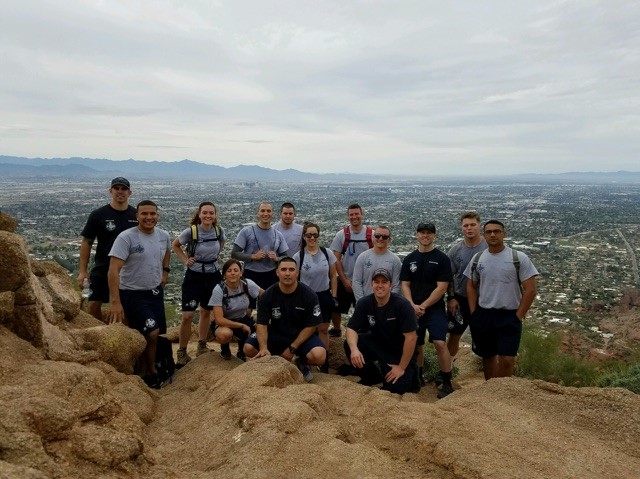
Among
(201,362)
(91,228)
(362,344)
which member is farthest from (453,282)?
(91,228)

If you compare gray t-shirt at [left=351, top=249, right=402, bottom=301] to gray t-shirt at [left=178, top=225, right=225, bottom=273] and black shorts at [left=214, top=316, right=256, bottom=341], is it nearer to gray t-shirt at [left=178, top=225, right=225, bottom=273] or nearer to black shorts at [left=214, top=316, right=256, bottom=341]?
black shorts at [left=214, top=316, right=256, bottom=341]

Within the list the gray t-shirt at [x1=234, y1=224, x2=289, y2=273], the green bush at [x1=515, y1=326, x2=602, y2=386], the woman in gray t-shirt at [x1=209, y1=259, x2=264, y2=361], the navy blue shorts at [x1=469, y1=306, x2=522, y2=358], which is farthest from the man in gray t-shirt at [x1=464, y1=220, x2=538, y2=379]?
the woman in gray t-shirt at [x1=209, y1=259, x2=264, y2=361]

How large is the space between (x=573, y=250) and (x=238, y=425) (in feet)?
178

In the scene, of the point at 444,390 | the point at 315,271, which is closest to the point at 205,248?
the point at 315,271

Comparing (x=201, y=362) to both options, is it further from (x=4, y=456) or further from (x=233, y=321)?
(x=4, y=456)

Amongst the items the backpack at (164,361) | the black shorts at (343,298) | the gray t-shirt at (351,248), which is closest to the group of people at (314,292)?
the backpack at (164,361)

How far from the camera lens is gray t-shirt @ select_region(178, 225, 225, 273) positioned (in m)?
8.19

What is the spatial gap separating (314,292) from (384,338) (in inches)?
51.6

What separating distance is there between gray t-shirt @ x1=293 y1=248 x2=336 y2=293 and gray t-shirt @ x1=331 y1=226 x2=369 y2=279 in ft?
2.59

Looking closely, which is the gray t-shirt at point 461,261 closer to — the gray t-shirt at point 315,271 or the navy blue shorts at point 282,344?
the gray t-shirt at point 315,271

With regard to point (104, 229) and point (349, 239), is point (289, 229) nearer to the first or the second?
point (349, 239)

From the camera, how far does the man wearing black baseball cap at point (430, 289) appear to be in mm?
7457

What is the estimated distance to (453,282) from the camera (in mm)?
8086

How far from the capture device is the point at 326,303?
840cm
